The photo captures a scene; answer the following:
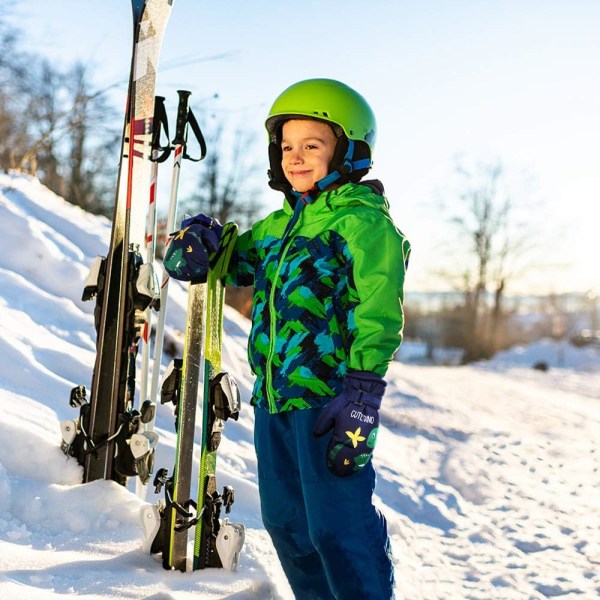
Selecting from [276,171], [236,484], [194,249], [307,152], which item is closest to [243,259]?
[194,249]

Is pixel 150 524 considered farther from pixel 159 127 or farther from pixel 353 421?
pixel 159 127

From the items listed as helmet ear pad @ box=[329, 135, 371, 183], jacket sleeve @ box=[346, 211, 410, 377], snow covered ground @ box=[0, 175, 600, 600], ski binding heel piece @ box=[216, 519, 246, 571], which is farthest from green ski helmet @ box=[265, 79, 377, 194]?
snow covered ground @ box=[0, 175, 600, 600]

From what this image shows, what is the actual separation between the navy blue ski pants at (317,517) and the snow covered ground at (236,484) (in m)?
0.39

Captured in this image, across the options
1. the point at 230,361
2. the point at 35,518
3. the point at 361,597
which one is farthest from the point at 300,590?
the point at 230,361

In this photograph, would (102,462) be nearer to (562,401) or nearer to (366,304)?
(366,304)

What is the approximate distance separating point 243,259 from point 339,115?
2.13 ft

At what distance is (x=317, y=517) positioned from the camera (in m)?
2.17

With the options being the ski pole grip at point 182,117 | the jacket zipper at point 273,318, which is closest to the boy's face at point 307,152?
the jacket zipper at point 273,318

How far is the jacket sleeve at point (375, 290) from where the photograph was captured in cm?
213

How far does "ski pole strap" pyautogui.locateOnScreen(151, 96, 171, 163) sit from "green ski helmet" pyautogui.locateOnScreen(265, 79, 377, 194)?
1.05 m

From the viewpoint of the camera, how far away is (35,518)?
282 centimetres

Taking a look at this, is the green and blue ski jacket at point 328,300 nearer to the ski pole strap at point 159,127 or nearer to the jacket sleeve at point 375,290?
the jacket sleeve at point 375,290

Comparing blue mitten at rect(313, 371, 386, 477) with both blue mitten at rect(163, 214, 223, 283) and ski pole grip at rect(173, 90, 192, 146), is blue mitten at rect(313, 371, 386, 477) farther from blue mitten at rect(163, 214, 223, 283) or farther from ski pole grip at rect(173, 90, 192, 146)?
ski pole grip at rect(173, 90, 192, 146)

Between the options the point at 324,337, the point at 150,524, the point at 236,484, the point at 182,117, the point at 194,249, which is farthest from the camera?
the point at 236,484
